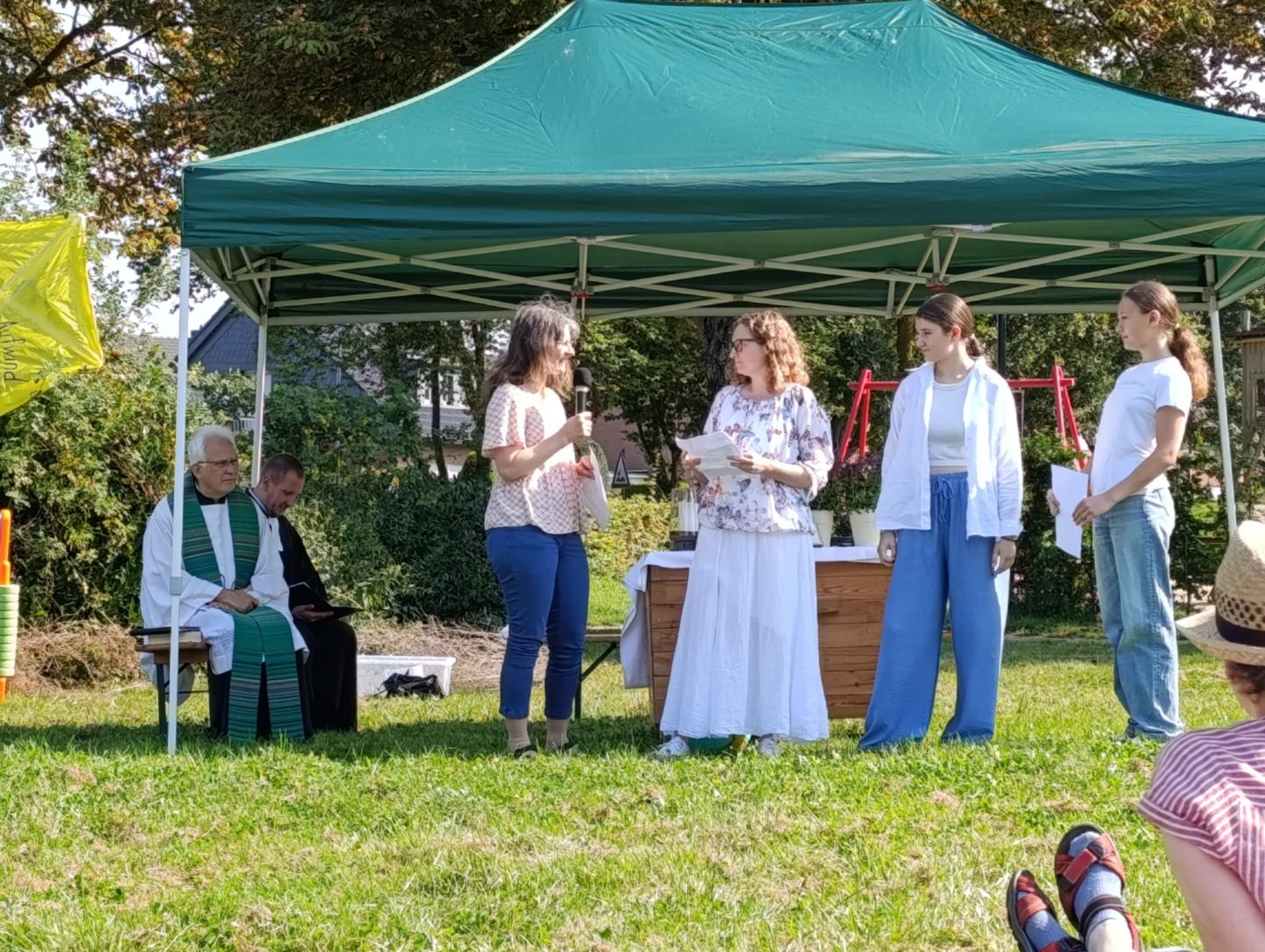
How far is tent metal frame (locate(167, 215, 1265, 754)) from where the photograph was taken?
6770 mm

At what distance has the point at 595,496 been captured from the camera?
221 inches

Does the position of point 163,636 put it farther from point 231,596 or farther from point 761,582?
point 761,582

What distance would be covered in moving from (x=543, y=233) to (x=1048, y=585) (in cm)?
889

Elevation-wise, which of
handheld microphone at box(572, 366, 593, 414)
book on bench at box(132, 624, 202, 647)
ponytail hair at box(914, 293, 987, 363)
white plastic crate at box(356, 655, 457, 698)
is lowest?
white plastic crate at box(356, 655, 457, 698)

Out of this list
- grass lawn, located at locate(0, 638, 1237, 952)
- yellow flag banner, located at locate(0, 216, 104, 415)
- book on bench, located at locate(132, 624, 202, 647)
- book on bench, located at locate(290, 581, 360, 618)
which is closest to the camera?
grass lawn, located at locate(0, 638, 1237, 952)

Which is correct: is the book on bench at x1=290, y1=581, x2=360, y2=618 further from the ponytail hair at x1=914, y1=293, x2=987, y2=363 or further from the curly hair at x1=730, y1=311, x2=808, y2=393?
the ponytail hair at x1=914, y1=293, x2=987, y2=363

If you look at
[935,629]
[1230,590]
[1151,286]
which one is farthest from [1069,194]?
[1230,590]

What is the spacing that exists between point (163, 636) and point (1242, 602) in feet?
16.3

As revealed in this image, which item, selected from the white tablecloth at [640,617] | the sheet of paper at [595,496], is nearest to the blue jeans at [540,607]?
the sheet of paper at [595,496]

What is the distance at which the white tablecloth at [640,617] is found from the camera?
6.23 m

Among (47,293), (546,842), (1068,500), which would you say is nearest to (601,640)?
(1068,500)

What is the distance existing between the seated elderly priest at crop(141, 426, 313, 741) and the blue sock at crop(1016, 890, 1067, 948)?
4.38m

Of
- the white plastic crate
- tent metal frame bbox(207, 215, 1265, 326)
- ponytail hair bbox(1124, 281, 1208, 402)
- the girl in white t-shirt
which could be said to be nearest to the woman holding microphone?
tent metal frame bbox(207, 215, 1265, 326)

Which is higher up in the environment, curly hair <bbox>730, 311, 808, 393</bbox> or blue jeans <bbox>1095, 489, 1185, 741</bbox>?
curly hair <bbox>730, 311, 808, 393</bbox>
